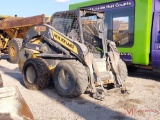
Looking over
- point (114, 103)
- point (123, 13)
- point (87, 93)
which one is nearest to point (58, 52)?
point (87, 93)

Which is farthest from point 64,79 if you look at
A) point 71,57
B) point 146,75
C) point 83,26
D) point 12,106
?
point 146,75

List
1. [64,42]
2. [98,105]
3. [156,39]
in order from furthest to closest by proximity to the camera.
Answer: [156,39], [64,42], [98,105]

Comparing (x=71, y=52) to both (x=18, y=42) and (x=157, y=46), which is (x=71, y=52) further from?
(x=18, y=42)

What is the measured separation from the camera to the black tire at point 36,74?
6587mm

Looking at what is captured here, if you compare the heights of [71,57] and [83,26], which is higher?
[83,26]

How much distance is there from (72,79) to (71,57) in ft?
1.83

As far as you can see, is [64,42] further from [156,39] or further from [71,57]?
[156,39]

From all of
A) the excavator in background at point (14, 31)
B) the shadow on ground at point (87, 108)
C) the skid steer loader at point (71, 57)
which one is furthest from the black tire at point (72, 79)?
the excavator in background at point (14, 31)

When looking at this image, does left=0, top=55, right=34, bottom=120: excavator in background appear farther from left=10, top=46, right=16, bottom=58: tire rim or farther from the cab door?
left=10, top=46, right=16, bottom=58: tire rim

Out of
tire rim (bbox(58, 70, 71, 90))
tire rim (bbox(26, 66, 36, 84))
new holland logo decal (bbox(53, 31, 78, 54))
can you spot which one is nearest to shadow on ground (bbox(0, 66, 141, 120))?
tire rim (bbox(58, 70, 71, 90))

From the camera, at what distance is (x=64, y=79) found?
244 inches

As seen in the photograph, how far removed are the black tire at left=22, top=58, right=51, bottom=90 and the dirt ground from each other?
0.51 ft

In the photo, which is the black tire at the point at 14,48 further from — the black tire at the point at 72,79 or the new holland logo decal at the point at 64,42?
the black tire at the point at 72,79

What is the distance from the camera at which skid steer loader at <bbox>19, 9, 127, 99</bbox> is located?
5.96 metres
